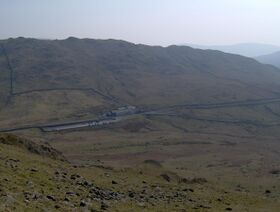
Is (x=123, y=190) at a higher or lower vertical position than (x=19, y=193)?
lower

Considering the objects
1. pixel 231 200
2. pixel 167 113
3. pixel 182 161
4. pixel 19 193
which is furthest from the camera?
pixel 167 113

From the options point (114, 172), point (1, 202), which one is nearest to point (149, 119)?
point (114, 172)

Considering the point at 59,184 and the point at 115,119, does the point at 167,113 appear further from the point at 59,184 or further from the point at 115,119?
the point at 59,184


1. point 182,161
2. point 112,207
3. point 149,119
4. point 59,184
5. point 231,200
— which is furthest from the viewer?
point 149,119

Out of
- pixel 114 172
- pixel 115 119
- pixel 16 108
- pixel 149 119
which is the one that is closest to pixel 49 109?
pixel 16 108

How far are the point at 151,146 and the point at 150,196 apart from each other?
88.3m

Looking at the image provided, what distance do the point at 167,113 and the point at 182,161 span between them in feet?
265

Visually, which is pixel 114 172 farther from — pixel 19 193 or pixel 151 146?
pixel 151 146

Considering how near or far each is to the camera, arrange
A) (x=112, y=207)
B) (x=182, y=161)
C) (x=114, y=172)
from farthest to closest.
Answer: (x=182, y=161)
(x=114, y=172)
(x=112, y=207)

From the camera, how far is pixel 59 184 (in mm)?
31594

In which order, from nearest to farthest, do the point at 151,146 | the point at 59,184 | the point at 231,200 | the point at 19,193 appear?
the point at 19,193 < the point at 59,184 < the point at 231,200 < the point at 151,146

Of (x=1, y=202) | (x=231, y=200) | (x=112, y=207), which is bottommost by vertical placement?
(x=231, y=200)

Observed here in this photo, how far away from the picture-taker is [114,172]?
4600 cm

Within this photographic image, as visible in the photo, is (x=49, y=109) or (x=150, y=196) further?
(x=49, y=109)
